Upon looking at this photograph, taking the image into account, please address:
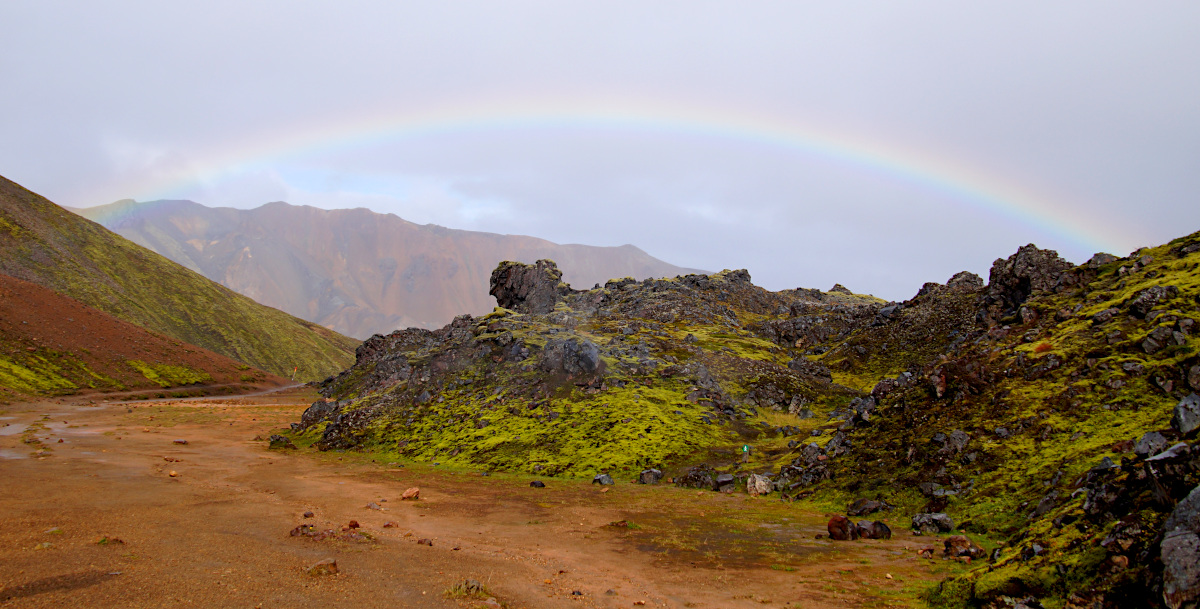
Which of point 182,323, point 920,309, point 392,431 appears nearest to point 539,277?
point 392,431

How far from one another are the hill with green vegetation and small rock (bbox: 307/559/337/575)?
63.6 feet

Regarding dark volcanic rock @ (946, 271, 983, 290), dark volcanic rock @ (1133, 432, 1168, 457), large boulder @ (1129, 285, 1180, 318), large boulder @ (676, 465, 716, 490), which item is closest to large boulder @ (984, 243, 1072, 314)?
large boulder @ (1129, 285, 1180, 318)

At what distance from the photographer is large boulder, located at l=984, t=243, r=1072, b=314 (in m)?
41.2

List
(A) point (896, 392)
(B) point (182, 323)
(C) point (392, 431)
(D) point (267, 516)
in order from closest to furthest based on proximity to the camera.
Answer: (D) point (267, 516) → (A) point (896, 392) → (C) point (392, 431) → (B) point (182, 323)

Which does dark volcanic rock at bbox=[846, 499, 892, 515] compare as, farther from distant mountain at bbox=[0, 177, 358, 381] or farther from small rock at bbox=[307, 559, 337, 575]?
distant mountain at bbox=[0, 177, 358, 381]

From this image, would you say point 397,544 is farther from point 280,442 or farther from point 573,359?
point 280,442

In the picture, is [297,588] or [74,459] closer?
[297,588]

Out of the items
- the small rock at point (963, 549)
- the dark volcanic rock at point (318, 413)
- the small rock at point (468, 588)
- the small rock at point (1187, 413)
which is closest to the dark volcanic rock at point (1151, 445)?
the small rock at point (1187, 413)

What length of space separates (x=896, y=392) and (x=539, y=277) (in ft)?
189

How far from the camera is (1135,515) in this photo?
13461mm

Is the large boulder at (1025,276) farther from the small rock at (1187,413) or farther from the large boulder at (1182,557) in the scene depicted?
the large boulder at (1182,557)

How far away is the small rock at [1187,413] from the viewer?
19.5 meters

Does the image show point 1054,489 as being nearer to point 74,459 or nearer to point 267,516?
point 267,516

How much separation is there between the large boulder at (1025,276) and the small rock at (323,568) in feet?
155
